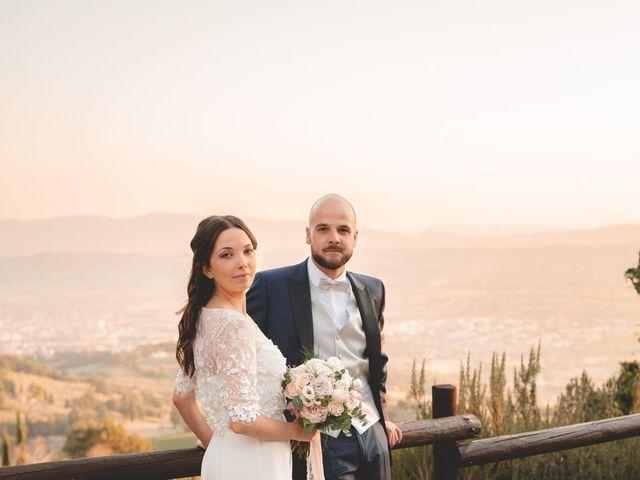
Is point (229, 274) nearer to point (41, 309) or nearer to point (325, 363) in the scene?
point (325, 363)

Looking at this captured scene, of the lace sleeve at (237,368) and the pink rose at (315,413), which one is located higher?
the lace sleeve at (237,368)

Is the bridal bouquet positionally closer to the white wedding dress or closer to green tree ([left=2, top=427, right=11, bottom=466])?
the white wedding dress

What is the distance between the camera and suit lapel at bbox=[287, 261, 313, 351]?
156 inches

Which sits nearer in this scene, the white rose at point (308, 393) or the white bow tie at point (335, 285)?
the white rose at point (308, 393)

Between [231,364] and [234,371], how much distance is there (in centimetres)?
3

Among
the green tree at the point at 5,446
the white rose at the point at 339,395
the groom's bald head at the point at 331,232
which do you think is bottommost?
the green tree at the point at 5,446

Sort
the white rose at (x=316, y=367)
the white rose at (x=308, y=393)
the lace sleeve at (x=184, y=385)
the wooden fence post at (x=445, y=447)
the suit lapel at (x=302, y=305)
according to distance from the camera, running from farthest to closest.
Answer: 1. the wooden fence post at (x=445, y=447)
2. the suit lapel at (x=302, y=305)
3. the lace sleeve at (x=184, y=385)
4. the white rose at (x=316, y=367)
5. the white rose at (x=308, y=393)

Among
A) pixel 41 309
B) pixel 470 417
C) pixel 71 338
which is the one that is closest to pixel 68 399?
pixel 71 338

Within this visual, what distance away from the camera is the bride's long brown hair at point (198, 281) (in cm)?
315

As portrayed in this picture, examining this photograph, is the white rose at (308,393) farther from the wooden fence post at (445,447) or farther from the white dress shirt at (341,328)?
the wooden fence post at (445,447)

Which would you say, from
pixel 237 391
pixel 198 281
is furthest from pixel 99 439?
pixel 237 391

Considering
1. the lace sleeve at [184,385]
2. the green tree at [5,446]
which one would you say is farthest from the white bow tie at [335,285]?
the green tree at [5,446]

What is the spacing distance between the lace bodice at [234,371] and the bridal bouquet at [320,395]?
3.3 inches

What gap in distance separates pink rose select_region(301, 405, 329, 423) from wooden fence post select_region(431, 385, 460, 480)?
8.66 feet
